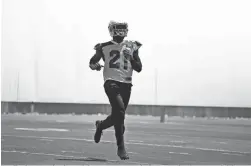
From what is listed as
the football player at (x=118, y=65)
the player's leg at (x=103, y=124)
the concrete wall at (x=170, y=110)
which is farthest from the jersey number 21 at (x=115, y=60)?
the concrete wall at (x=170, y=110)

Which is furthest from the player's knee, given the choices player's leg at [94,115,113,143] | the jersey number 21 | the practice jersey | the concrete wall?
→ the concrete wall

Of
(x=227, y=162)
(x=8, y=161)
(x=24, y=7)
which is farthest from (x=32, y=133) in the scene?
(x=227, y=162)

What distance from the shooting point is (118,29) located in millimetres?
12328

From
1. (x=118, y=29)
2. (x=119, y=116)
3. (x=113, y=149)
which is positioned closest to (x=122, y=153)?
(x=119, y=116)

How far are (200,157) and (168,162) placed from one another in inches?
44.0

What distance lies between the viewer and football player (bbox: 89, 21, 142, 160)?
1219 cm

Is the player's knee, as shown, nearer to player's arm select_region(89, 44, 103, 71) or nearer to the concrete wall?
player's arm select_region(89, 44, 103, 71)

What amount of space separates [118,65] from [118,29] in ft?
2.27

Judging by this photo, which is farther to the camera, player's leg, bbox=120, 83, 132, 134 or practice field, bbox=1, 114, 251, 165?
practice field, bbox=1, 114, 251, 165

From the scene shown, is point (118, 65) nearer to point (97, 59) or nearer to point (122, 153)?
point (97, 59)

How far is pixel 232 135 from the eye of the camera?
835 inches

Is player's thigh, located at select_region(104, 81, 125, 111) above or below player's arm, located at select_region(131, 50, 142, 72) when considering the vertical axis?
below

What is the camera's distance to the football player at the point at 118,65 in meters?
12.2

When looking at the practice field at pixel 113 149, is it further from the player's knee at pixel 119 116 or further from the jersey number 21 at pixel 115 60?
the jersey number 21 at pixel 115 60
